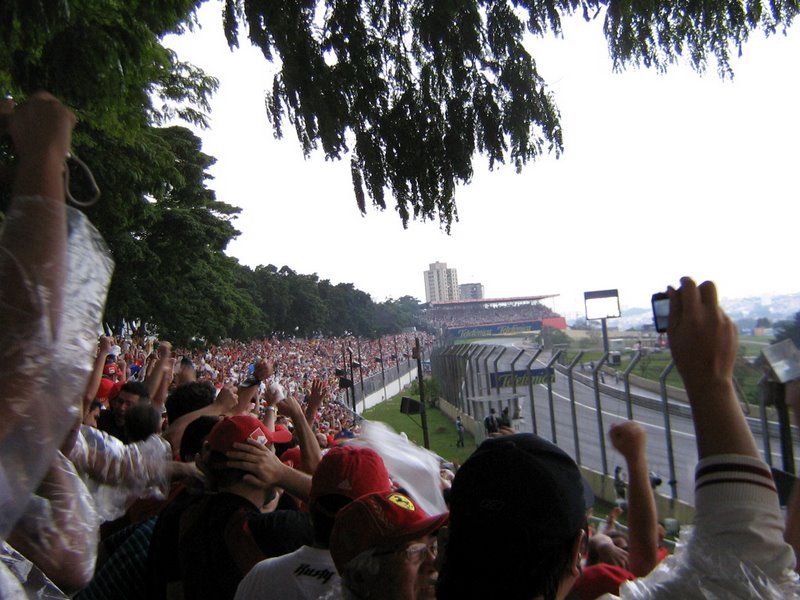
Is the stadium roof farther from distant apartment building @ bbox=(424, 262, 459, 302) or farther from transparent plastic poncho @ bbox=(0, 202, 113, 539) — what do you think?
transparent plastic poncho @ bbox=(0, 202, 113, 539)

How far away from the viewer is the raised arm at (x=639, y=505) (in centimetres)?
156

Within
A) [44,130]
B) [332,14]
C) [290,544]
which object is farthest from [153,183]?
[44,130]

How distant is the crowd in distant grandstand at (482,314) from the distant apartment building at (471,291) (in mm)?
1447

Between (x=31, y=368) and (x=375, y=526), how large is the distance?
951 mm

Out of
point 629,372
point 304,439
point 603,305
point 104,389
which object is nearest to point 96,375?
point 304,439

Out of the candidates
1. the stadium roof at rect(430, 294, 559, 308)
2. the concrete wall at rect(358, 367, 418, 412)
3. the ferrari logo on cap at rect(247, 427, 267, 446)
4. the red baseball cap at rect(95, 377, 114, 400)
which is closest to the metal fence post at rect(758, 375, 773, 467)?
the ferrari logo on cap at rect(247, 427, 267, 446)

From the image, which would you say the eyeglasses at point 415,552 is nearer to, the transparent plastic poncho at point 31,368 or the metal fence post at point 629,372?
the transparent plastic poncho at point 31,368

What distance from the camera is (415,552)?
1.50 metres

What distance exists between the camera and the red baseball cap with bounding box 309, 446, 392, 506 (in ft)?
6.14

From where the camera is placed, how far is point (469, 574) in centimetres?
103

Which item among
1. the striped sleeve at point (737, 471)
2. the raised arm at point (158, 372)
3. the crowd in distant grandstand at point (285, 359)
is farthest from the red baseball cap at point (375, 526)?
the crowd in distant grandstand at point (285, 359)

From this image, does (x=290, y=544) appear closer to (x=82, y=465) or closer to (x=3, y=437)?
(x=82, y=465)

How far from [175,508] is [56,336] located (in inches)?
71.0

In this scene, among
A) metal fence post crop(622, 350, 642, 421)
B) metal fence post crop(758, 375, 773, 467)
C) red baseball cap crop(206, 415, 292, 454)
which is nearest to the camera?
red baseball cap crop(206, 415, 292, 454)
